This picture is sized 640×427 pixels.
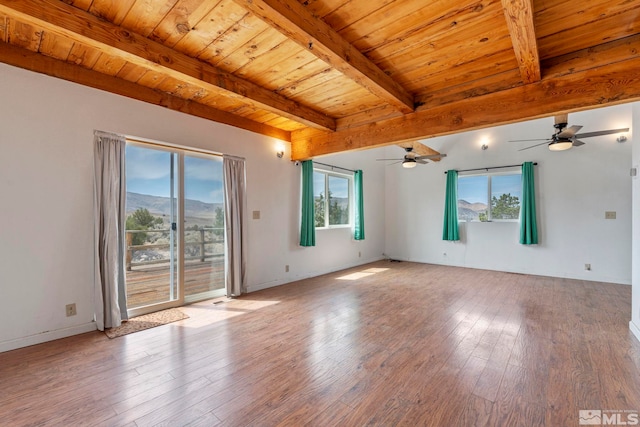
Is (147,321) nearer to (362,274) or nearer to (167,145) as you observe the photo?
(167,145)

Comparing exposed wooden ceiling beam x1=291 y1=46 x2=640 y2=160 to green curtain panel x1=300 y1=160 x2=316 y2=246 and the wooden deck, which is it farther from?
the wooden deck

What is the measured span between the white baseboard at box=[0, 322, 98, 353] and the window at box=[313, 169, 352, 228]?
398 cm

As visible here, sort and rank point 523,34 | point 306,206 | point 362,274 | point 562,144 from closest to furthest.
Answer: point 523,34, point 562,144, point 306,206, point 362,274

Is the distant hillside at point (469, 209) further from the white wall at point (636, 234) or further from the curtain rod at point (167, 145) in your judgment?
the curtain rod at point (167, 145)

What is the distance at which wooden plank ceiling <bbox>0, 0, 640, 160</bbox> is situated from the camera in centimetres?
206

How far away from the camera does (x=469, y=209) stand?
675cm

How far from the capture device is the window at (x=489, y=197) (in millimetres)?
6164

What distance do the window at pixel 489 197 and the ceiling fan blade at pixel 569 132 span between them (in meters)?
2.10

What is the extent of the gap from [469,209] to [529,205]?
1213mm

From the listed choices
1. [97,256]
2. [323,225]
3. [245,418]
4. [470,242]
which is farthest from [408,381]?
[470,242]

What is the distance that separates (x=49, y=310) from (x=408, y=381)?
3.36 m

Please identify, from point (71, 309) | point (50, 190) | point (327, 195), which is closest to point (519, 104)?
point (327, 195)

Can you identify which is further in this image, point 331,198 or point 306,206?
point 331,198

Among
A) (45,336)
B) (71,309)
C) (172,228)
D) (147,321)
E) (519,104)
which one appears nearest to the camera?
(45,336)
